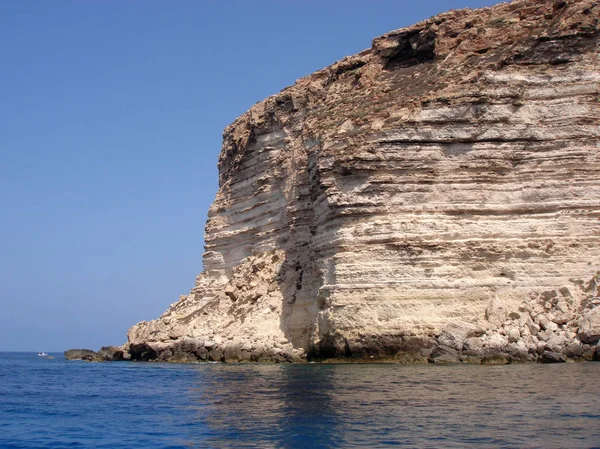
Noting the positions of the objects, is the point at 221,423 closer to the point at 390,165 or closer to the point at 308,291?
the point at 390,165

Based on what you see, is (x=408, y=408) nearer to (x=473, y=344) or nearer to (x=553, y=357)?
(x=473, y=344)

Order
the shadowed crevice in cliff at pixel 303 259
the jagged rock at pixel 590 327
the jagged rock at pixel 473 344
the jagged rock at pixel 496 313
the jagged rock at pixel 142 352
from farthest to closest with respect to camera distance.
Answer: the jagged rock at pixel 142 352
the shadowed crevice in cliff at pixel 303 259
the jagged rock at pixel 496 313
the jagged rock at pixel 473 344
the jagged rock at pixel 590 327

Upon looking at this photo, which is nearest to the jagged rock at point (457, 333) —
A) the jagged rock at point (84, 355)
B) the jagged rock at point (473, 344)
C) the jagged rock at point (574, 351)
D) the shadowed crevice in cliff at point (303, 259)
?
the jagged rock at point (473, 344)

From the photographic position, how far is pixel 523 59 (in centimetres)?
2856

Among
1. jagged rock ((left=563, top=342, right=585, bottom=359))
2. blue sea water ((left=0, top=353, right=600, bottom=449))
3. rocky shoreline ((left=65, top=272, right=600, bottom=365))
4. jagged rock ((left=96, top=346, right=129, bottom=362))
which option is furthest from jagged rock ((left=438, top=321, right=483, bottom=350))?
jagged rock ((left=96, top=346, right=129, bottom=362))

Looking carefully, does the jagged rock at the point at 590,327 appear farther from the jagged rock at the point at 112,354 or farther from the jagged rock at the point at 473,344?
the jagged rock at the point at 112,354

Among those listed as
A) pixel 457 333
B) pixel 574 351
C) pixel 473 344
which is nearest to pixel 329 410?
pixel 473 344

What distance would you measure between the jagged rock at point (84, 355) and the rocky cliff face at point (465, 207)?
15.3m

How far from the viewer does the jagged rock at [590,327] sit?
23641mm

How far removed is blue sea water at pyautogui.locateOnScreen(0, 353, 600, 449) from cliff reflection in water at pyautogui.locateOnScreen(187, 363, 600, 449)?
0.02 meters

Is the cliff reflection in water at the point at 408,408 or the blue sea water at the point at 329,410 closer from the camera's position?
the cliff reflection in water at the point at 408,408

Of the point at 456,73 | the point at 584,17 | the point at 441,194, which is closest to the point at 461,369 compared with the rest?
the point at 441,194

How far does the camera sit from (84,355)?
50.6 metres

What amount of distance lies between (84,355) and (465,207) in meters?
32.1
